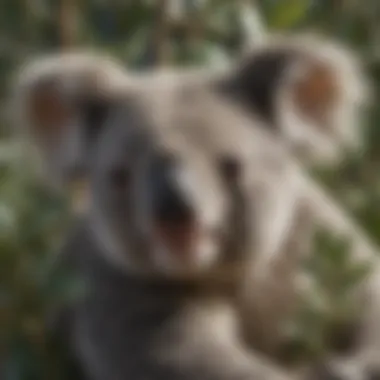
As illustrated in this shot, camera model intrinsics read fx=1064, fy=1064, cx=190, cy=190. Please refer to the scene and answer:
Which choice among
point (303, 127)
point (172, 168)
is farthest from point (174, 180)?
point (303, 127)

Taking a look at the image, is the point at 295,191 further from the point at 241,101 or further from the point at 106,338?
the point at 106,338

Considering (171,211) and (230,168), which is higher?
(230,168)

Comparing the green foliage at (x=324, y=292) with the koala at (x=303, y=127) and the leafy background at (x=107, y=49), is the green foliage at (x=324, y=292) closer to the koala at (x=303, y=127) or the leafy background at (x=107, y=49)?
the leafy background at (x=107, y=49)

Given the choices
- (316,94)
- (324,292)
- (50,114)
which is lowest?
(324,292)

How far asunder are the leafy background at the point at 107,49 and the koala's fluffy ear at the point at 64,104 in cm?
4

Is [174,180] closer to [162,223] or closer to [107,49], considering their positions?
[162,223]

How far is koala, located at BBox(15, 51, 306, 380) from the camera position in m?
1.30

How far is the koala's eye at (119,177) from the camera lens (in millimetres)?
1358

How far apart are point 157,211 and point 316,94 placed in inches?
14.3

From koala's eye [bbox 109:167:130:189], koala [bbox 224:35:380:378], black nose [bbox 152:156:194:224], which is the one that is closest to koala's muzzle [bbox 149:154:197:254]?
black nose [bbox 152:156:194:224]

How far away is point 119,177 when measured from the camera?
1368mm

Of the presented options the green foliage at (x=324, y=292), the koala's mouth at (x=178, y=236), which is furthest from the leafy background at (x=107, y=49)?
the koala's mouth at (x=178, y=236)

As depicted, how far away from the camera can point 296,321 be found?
1.25 metres

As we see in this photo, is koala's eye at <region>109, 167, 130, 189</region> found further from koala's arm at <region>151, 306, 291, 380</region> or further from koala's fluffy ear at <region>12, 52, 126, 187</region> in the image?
koala's arm at <region>151, 306, 291, 380</region>
